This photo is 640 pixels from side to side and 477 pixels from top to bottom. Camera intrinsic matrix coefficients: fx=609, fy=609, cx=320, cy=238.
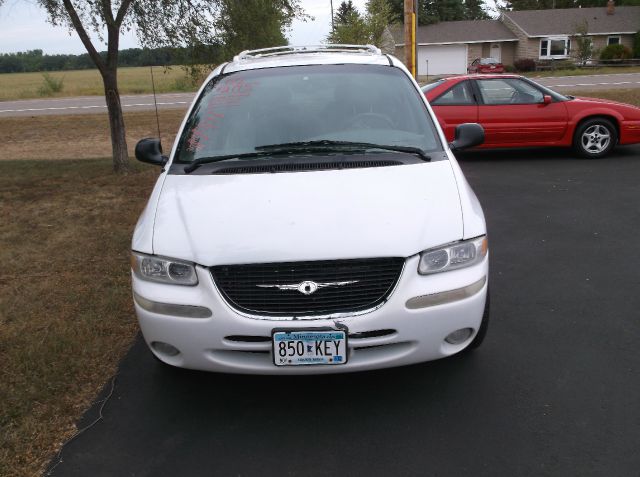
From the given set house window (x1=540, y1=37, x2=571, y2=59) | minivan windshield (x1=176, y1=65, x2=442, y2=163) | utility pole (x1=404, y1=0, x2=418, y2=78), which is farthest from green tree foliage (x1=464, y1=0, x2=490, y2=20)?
minivan windshield (x1=176, y1=65, x2=442, y2=163)

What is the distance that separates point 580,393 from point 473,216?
110 cm

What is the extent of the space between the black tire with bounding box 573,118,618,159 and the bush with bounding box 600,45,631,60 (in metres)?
36.1

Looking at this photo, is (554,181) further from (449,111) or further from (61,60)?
(61,60)

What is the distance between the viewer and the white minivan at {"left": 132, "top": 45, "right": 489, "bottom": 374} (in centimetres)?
281

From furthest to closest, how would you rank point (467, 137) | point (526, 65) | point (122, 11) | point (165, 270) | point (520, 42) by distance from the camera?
point (520, 42) < point (526, 65) < point (122, 11) < point (467, 137) < point (165, 270)

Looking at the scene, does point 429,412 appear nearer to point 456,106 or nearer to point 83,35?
point 456,106

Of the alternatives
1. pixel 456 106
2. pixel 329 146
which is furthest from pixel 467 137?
pixel 456 106

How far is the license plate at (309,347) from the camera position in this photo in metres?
2.77

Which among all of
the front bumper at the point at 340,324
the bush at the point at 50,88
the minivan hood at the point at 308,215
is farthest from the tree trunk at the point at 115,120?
the bush at the point at 50,88

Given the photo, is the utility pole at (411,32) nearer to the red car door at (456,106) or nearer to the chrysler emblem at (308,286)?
the red car door at (456,106)

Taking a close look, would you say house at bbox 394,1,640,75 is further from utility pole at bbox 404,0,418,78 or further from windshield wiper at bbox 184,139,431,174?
windshield wiper at bbox 184,139,431,174

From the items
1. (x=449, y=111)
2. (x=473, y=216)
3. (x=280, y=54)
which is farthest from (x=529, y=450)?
(x=449, y=111)

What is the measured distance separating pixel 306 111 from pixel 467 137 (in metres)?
1.23

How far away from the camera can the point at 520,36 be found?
4988 centimetres
